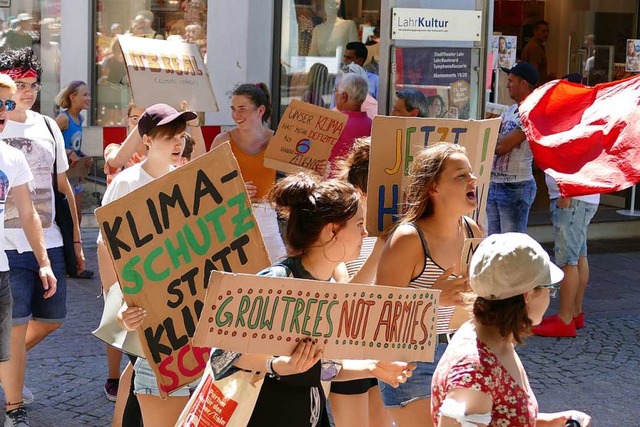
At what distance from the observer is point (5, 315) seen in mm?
5699

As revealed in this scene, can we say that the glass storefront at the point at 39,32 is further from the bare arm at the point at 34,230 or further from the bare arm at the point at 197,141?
the bare arm at the point at 34,230

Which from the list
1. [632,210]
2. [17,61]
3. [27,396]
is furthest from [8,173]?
[632,210]

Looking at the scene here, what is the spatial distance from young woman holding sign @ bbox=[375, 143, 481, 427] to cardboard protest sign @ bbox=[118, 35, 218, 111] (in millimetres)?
2857

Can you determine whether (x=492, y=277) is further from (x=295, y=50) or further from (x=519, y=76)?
(x=295, y=50)

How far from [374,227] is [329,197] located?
1237 mm

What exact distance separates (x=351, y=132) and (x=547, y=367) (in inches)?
82.6

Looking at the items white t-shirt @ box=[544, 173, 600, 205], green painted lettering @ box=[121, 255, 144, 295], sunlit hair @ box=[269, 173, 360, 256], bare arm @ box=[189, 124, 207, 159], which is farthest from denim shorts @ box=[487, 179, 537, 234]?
green painted lettering @ box=[121, 255, 144, 295]

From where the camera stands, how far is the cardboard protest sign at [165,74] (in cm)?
721

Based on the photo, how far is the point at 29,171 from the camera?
5.82 meters

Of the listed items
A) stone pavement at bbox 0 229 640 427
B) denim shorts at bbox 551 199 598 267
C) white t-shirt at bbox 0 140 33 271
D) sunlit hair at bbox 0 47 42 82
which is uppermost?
sunlit hair at bbox 0 47 42 82

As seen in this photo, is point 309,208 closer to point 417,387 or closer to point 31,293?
point 417,387

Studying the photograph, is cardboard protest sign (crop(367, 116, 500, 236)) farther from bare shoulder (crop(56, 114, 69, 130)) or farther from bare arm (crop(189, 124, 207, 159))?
bare shoulder (crop(56, 114, 69, 130))

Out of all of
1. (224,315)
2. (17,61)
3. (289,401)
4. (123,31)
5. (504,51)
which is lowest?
(289,401)

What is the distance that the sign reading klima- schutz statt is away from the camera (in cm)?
829
